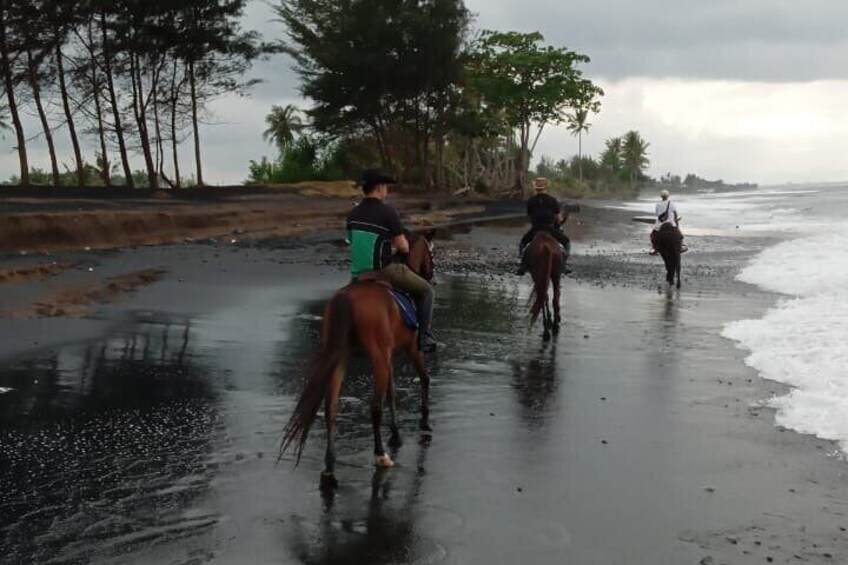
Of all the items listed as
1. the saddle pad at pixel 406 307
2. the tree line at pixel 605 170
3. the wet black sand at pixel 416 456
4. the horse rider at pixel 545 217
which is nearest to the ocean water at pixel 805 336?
the wet black sand at pixel 416 456

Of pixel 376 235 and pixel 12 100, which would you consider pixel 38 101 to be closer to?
pixel 12 100

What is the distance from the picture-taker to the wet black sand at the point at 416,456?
4660 mm

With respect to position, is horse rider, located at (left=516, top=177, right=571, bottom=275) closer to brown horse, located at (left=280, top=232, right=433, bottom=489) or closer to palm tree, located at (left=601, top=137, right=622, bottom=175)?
brown horse, located at (left=280, top=232, right=433, bottom=489)

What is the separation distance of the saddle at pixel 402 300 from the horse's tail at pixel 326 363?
1.51 feet

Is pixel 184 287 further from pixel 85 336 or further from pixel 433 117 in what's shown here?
pixel 433 117

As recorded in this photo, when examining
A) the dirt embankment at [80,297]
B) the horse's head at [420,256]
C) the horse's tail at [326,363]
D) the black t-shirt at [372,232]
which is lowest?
the dirt embankment at [80,297]

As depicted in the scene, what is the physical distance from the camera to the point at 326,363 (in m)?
5.77

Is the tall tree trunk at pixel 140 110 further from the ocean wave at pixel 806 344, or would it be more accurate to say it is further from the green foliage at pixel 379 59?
the ocean wave at pixel 806 344

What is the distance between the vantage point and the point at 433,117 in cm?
4622

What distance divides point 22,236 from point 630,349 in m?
13.1

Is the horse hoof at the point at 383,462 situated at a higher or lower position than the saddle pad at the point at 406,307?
lower

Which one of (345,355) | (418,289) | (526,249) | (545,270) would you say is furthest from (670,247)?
(345,355)

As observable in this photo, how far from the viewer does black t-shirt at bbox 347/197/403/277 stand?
6578 mm

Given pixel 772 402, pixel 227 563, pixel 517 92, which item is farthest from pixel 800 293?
pixel 517 92
